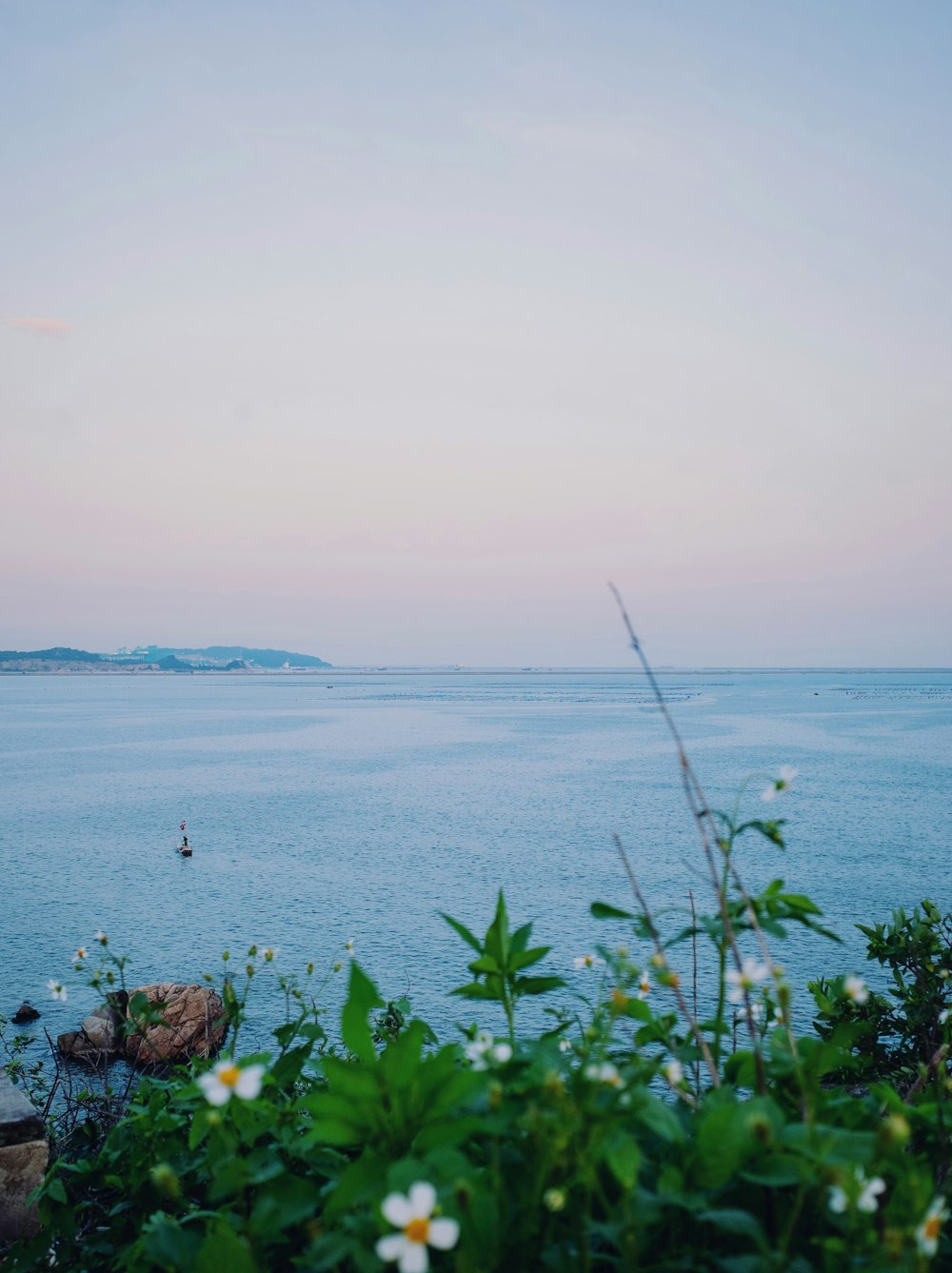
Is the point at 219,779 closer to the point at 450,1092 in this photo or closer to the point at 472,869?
the point at 472,869

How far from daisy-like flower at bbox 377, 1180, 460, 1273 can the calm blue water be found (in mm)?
3439

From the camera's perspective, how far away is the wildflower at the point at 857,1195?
4.06 feet

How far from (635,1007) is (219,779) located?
62.0m

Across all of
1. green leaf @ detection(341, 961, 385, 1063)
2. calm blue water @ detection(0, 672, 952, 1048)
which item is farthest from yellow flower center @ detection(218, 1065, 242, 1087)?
calm blue water @ detection(0, 672, 952, 1048)

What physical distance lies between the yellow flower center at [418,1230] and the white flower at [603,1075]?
35 cm

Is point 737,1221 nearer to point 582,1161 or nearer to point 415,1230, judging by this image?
point 582,1161

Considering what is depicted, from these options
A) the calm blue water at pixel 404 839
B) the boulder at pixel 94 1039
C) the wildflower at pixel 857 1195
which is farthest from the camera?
the calm blue water at pixel 404 839

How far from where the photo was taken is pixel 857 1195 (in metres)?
1.24

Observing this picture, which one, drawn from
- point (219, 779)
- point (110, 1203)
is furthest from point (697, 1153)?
point (219, 779)

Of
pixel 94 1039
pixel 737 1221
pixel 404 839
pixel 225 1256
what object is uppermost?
pixel 737 1221

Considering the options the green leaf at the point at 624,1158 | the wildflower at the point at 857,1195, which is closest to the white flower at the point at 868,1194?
the wildflower at the point at 857,1195

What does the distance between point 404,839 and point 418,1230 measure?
134 ft

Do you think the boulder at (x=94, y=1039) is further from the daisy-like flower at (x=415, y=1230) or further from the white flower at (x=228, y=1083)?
the daisy-like flower at (x=415, y=1230)

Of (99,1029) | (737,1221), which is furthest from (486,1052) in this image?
(99,1029)
